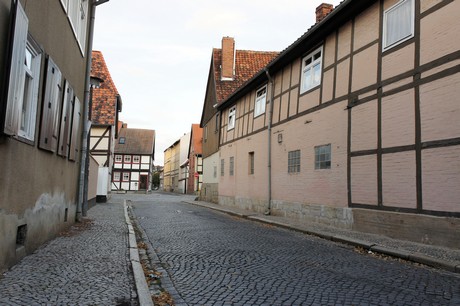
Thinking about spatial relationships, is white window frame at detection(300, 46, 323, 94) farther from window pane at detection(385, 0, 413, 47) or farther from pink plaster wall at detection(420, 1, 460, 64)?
pink plaster wall at detection(420, 1, 460, 64)

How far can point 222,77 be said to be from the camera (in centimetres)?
2764

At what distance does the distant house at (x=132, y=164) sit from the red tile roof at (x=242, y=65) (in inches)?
1112

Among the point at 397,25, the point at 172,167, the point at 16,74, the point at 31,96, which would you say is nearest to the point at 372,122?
the point at 397,25

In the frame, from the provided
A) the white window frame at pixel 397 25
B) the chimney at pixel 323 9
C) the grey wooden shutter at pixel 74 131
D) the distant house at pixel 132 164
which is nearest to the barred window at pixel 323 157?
the white window frame at pixel 397 25

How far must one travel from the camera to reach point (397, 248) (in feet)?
24.9

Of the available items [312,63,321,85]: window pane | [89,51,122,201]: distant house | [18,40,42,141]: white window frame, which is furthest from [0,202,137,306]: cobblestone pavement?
[89,51,122,201]: distant house

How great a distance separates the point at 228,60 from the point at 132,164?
31869 mm

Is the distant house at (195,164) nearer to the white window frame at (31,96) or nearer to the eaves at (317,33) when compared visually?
the eaves at (317,33)

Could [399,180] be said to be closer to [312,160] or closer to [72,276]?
[312,160]

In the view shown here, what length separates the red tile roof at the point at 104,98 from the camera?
2505cm

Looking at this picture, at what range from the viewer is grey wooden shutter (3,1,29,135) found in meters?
4.65

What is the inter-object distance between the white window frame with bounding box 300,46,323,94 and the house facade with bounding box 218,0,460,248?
0.04 m

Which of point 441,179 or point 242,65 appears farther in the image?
point 242,65

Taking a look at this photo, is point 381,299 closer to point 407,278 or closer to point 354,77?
point 407,278
